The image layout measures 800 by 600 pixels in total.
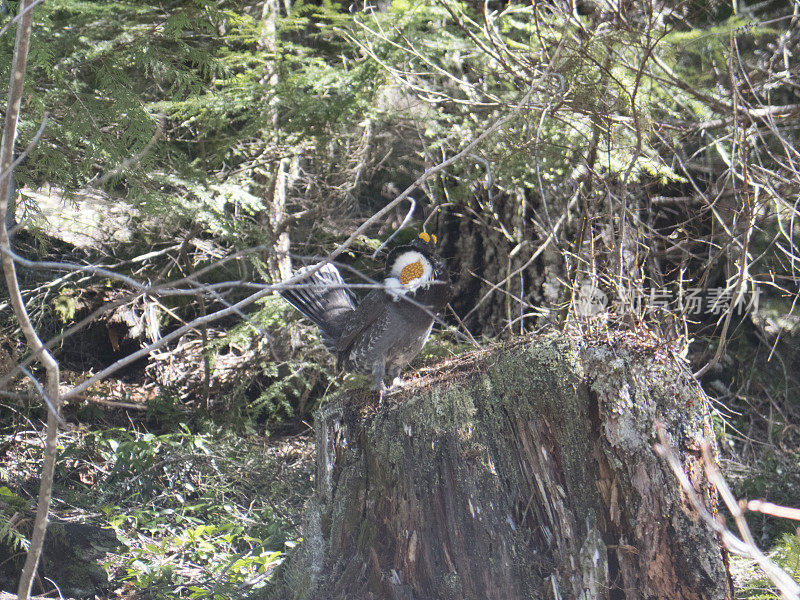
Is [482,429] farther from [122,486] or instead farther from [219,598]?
[122,486]

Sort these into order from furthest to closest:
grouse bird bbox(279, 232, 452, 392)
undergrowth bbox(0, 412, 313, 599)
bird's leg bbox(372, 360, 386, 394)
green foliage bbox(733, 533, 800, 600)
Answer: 1. grouse bird bbox(279, 232, 452, 392)
2. bird's leg bbox(372, 360, 386, 394)
3. undergrowth bbox(0, 412, 313, 599)
4. green foliage bbox(733, 533, 800, 600)

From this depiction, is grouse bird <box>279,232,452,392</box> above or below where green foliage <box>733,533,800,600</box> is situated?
above

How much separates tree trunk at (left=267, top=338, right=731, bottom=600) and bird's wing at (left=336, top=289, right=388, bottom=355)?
828mm

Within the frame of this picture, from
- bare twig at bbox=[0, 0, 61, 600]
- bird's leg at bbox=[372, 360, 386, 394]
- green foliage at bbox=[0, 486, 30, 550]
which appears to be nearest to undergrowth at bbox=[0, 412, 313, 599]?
green foliage at bbox=[0, 486, 30, 550]

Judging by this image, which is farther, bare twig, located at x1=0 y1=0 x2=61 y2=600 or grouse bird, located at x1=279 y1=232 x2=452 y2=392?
grouse bird, located at x1=279 y1=232 x2=452 y2=392

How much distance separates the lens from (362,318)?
4.11 meters

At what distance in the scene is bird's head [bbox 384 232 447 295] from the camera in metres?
3.91

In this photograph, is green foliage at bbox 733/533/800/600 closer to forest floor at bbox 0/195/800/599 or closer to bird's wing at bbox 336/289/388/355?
forest floor at bbox 0/195/800/599

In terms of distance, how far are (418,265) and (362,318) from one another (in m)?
0.50

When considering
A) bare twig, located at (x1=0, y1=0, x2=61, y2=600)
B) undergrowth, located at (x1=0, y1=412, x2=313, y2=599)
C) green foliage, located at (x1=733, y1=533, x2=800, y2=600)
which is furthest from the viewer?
undergrowth, located at (x1=0, y1=412, x2=313, y2=599)

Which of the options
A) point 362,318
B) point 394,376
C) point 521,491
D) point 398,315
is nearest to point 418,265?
point 398,315

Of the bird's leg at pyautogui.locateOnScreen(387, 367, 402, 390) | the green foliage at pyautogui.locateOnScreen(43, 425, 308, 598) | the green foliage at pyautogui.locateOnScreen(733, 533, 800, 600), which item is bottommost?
the green foliage at pyautogui.locateOnScreen(733, 533, 800, 600)

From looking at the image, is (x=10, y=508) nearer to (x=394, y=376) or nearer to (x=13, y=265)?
(x=394, y=376)

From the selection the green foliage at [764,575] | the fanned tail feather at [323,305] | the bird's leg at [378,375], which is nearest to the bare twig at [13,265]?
the bird's leg at [378,375]
